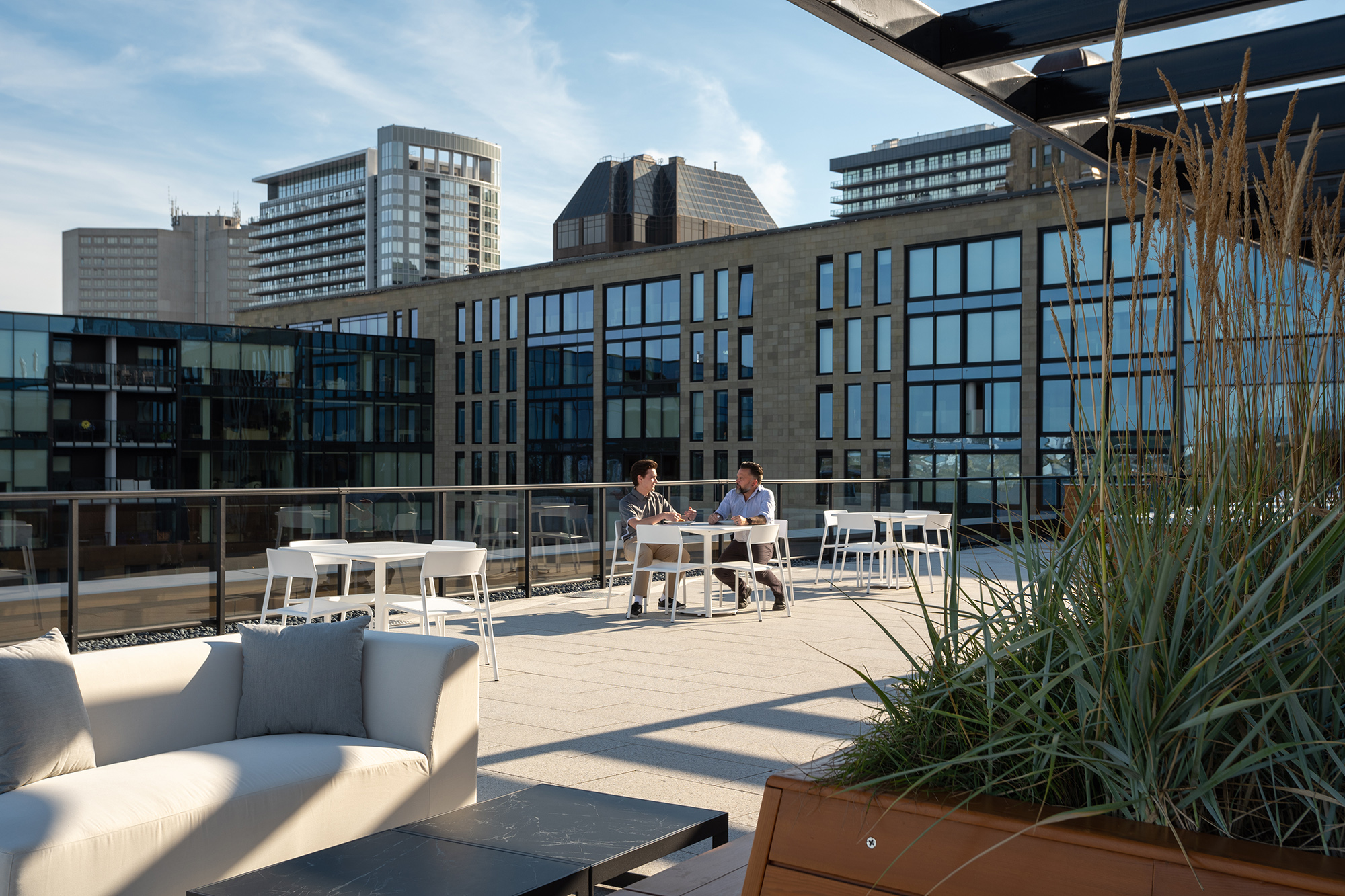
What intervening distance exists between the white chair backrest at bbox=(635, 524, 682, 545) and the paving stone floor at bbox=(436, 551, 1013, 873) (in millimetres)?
574

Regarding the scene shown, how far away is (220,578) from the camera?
7.16 meters

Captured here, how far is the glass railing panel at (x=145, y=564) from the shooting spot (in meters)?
6.57

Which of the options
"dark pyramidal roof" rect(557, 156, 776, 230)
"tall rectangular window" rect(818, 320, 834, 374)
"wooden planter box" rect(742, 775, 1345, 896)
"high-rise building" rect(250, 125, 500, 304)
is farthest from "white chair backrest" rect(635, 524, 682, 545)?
"high-rise building" rect(250, 125, 500, 304)

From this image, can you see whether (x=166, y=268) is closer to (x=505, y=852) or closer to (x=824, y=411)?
(x=824, y=411)

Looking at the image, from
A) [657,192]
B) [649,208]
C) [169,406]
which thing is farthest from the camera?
[657,192]

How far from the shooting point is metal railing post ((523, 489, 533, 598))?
9094 mm

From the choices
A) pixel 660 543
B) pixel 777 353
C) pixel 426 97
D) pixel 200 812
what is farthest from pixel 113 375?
pixel 426 97

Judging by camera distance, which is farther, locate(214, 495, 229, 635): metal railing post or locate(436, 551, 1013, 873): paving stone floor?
locate(214, 495, 229, 635): metal railing post

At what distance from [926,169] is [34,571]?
119519mm

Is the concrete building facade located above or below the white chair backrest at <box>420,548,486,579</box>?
above

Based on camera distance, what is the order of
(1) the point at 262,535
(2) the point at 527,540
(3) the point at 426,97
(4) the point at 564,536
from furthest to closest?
(3) the point at 426,97, (4) the point at 564,536, (2) the point at 527,540, (1) the point at 262,535

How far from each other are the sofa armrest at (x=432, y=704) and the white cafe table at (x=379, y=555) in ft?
6.73

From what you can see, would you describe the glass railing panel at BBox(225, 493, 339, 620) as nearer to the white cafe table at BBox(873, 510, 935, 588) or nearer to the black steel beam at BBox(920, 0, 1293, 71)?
the white cafe table at BBox(873, 510, 935, 588)

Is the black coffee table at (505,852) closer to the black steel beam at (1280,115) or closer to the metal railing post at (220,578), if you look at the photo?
the black steel beam at (1280,115)
